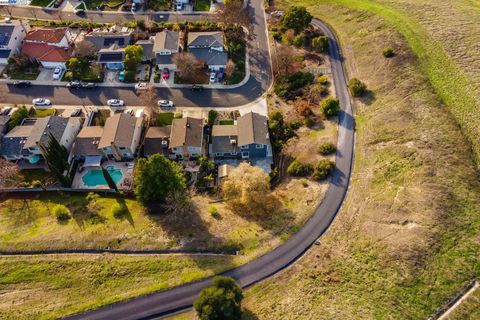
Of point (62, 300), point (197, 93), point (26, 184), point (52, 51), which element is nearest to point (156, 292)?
point (62, 300)

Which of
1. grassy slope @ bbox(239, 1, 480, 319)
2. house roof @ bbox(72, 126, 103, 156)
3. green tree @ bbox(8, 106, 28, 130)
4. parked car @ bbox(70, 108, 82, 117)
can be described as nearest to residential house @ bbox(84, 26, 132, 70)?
parked car @ bbox(70, 108, 82, 117)

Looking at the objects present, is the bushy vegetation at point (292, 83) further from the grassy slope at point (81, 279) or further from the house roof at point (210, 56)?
the grassy slope at point (81, 279)

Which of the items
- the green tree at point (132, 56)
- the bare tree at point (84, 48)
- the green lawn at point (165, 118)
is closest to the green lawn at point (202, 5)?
the green tree at point (132, 56)

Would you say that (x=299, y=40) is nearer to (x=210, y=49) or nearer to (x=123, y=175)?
(x=210, y=49)

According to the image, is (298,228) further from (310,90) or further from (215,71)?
(215,71)

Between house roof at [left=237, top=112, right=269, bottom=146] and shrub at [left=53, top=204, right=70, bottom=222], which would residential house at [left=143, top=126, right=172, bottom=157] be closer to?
house roof at [left=237, top=112, right=269, bottom=146]
